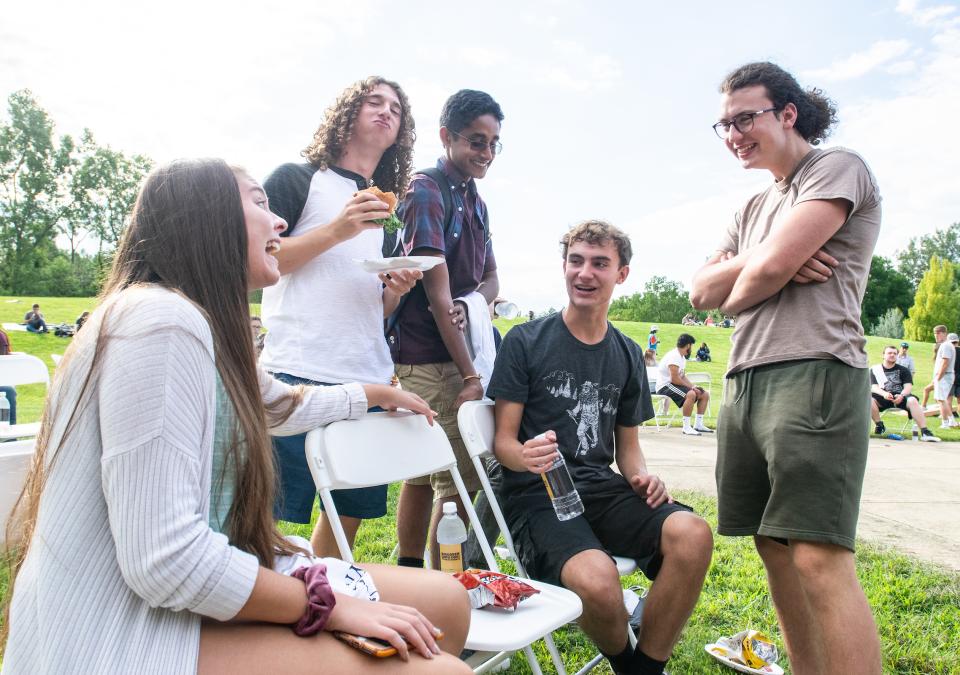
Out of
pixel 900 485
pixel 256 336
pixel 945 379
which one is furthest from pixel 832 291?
pixel 945 379

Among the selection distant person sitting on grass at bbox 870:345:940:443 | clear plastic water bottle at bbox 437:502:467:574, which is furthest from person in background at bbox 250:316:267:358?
distant person sitting on grass at bbox 870:345:940:443

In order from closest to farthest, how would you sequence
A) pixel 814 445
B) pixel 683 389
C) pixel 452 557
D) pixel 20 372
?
pixel 814 445 → pixel 452 557 → pixel 20 372 → pixel 683 389

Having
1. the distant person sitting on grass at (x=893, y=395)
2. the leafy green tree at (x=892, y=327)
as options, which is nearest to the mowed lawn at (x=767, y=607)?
the distant person sitting on grass at (x=893, y=395)

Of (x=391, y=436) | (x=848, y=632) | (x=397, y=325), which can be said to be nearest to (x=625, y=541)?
(x=848, y=632)

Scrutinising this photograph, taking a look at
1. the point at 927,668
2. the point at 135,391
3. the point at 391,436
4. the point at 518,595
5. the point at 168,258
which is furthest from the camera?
the point at 927,668

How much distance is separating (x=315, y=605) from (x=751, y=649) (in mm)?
2255

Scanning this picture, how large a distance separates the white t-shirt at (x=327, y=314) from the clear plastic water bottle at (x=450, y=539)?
60 cm

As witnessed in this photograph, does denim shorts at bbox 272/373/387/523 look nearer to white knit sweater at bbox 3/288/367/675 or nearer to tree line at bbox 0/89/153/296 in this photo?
white knit sweater at bbox 3/288/367/675

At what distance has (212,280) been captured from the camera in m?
1.37

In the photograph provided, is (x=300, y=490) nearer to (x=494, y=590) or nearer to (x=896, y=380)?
(x=494, y=590)

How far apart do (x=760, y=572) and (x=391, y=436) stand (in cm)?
263

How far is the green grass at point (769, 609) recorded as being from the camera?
2826 millimetres

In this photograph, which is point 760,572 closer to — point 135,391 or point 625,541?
point 625,541

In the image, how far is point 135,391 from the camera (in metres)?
1.14
